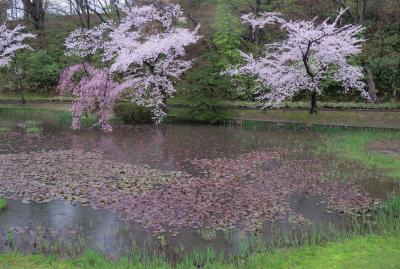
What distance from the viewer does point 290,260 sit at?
6227 millimetres

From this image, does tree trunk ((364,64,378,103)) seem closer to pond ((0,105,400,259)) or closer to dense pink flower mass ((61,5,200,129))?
pond ((0,105,400,259))

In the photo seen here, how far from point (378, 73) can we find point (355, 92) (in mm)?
1735

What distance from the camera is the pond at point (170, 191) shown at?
7.62m

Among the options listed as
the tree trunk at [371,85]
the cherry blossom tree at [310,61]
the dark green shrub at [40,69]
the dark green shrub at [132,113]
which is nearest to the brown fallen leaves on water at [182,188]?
the cherry blossom tree at [310,61]

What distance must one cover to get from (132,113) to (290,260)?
17391 mm

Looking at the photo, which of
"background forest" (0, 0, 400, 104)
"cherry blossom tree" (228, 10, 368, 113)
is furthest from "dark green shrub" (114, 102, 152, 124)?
"cherry blossom tree" (228, 10, 368, 113)

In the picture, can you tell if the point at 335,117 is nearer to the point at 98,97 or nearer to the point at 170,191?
the point at 98,97

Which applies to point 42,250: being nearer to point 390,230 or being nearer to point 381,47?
point 390,230

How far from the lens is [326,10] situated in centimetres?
2805

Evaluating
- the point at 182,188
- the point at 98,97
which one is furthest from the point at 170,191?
the point at 98,97

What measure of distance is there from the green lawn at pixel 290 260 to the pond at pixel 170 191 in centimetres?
A: 60

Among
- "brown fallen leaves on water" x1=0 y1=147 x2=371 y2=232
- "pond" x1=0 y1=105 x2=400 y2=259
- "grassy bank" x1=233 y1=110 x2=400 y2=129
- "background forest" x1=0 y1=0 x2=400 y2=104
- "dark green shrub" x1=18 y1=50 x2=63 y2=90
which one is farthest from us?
"dark green shrub" x1=18 y1=50 x2=63 y2=90

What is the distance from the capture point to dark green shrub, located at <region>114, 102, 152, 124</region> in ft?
74.4

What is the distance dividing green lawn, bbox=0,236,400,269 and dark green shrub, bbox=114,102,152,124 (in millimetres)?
16438
